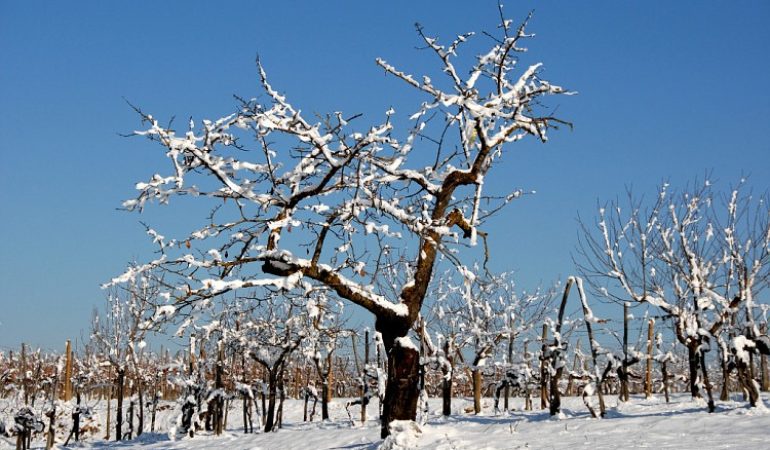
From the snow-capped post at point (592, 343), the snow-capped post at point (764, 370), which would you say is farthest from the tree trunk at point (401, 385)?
the snow-capped post at point (764, 370)

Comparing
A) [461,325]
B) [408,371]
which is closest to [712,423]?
[408,371]

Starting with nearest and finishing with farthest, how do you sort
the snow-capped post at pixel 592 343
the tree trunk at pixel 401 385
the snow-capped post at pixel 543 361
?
the tree trunk at pixel 401 385 → the snow-capped post at pixel 592 343 → the snow-capped post at pixel 543 361

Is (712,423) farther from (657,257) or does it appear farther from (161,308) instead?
(657,257)

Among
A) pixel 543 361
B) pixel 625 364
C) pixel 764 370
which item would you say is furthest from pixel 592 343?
pixel 764 370

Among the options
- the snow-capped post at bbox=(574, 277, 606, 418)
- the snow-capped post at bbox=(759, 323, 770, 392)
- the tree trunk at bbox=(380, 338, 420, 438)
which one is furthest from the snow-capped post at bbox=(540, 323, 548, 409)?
the tree trunk at bbox=(380, 338, 420, 438)

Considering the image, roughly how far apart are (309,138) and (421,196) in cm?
222

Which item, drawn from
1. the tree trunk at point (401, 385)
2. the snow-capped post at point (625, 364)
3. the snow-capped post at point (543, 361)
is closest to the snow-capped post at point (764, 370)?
the snow-capped post at point (625, 364)

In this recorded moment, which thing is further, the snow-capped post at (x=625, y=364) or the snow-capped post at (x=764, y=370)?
the snow-capped post at (x=764, y=370)

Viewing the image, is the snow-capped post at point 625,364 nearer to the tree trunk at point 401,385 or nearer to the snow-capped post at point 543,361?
the snow-capped post at point 543,361

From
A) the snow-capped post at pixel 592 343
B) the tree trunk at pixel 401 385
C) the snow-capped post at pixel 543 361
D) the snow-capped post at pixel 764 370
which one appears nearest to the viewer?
the tree trunk at pixel 401 385

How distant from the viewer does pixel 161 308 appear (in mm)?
7816

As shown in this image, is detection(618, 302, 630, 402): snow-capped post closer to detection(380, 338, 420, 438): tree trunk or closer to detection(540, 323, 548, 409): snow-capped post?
Answer: detection(540, 323, 548, 409): snow-capped post

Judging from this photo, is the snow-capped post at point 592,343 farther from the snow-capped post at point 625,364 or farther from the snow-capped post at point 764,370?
the snow-capped post at point 764,370

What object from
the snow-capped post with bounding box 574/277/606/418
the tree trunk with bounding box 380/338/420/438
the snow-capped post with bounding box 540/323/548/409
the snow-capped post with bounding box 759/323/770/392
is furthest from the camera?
the snow-capped post with bounding box 759/323/770/392
